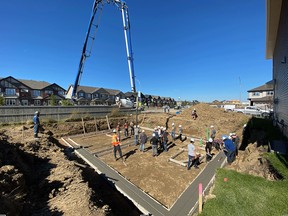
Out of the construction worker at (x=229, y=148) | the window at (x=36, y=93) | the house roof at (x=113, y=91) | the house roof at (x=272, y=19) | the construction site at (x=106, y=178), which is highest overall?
the house roof at (x=272, y=19)

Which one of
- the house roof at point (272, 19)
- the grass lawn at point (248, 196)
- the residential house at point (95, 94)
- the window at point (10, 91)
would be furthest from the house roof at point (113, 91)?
the grass lawn at point (248, 196)

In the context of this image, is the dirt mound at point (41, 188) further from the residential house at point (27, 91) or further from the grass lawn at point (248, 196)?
the residential house at point (27, 91)

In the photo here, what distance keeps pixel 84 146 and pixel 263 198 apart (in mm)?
11401

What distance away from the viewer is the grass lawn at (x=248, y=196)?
4.11 metres

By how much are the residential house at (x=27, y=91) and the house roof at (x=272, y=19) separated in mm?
38805

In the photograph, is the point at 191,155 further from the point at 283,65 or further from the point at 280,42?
the point at 280,42

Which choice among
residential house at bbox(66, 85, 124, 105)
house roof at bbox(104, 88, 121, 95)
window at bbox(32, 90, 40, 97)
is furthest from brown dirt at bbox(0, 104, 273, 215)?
house roof at bbox(104, 88, 121, 95)

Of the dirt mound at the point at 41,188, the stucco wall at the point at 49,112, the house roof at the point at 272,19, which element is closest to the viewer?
the dirt mound at the point at 41,188

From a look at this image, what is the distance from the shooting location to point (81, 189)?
5.14 m

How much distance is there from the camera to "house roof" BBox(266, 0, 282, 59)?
9365 mm

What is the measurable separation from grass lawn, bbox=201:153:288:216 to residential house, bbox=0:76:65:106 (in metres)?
38.6

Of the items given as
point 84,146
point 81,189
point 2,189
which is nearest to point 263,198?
point 81,189

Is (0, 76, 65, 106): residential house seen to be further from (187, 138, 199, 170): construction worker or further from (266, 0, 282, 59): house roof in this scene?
(266, 0, 282, 59): house roof

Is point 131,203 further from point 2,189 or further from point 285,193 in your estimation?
point 285,193
